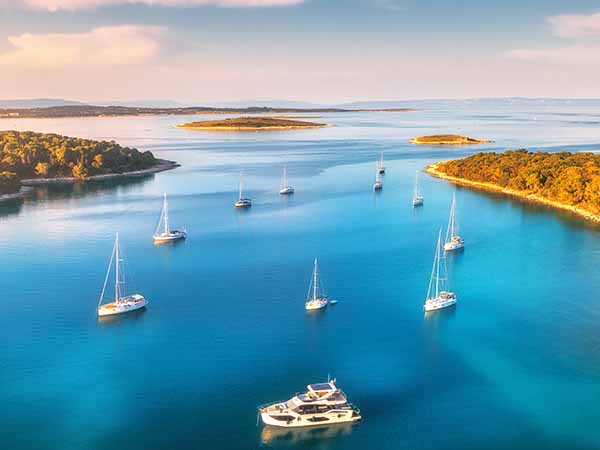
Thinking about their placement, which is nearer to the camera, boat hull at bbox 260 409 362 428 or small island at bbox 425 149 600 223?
boat hull at bbox 260 409 362 428

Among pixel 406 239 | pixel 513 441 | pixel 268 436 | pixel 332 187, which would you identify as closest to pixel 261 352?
pixel 268 436

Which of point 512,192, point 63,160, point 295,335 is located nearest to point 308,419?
point 295,335

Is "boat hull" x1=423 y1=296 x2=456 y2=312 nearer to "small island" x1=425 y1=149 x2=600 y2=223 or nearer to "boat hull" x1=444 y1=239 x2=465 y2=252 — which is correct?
"boat hull" x1=444 y1=239 x2=465 y2=252

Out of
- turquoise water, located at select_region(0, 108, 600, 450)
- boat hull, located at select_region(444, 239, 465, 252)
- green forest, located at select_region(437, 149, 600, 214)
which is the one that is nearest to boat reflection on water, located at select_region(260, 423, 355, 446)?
turquoise water, located at select_region(0, 108, 600, 450)

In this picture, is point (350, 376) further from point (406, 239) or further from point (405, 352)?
point (406, 239)

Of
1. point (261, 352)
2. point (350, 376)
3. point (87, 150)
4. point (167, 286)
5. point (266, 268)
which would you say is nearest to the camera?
point (350, 376)

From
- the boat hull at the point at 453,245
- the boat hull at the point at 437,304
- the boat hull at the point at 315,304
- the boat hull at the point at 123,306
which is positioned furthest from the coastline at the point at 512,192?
the boat hull at the point at 123,306
